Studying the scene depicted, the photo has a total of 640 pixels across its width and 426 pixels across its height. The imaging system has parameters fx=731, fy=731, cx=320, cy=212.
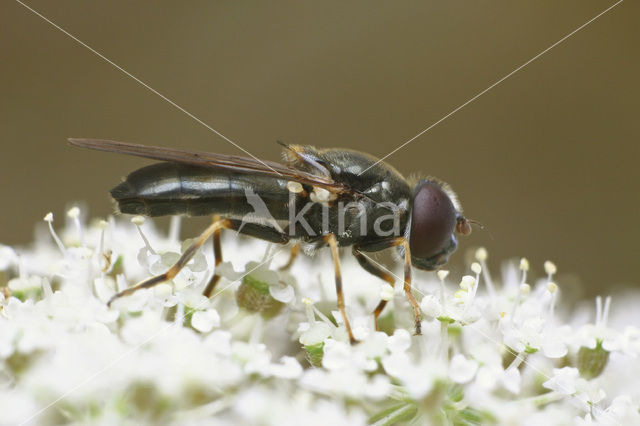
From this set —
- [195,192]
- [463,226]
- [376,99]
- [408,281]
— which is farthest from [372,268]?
[376,99]

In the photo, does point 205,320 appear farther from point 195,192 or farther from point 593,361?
point 593,361

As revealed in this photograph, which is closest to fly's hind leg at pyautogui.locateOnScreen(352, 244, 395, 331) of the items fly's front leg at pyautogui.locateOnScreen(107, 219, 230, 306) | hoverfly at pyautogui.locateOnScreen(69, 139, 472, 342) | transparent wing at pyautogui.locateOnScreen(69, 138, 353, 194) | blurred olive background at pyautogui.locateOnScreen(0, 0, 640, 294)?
hoverfly at pyautogui.locateOnScreen(69, 139, 472, 342)

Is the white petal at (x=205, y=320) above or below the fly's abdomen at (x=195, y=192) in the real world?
below

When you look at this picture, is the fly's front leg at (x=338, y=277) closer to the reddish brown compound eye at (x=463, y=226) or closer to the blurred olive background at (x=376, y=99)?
the reddish brown compound eye at (x=463, y=226)

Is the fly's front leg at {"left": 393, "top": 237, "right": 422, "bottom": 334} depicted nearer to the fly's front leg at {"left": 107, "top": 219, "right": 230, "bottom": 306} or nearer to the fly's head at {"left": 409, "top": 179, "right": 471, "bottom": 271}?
the fly's head at {"left": 409, "top": 179, "right": 471, "bottom": 271}

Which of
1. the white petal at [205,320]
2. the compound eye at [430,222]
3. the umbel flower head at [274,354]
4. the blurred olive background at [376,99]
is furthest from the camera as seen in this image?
the blurred olive background at [376,99]

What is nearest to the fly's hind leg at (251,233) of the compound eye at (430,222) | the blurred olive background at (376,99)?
the compound eye at (430,222)
